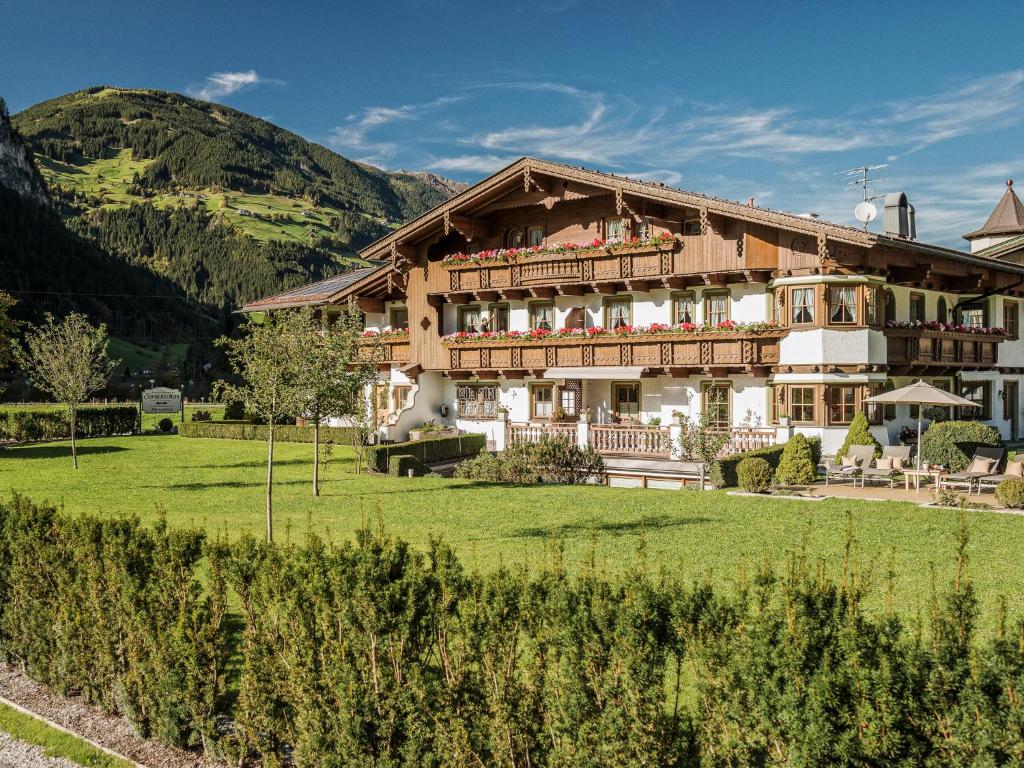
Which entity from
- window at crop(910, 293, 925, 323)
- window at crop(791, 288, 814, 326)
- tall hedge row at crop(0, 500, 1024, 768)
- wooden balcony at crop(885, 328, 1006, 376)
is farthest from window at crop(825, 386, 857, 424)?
tall hedge row at crop(0, 500, 1024, 768)

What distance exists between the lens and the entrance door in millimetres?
33094

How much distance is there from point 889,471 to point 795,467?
2726 mm

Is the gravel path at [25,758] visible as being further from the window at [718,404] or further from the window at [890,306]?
the window at [890,306]

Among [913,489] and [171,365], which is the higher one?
[171,365]

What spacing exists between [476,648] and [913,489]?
1792 cm

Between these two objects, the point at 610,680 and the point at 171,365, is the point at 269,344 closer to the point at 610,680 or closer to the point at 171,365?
the point at 610,680

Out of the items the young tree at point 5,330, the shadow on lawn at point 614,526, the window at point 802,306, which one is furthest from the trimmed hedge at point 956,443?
the young tree at point 5,330

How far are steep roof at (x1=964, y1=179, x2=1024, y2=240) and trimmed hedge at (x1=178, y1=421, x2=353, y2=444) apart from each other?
33172 millimetres

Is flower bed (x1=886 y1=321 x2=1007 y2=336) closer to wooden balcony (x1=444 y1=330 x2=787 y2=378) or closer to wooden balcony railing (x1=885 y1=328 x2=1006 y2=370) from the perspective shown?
wooden balcony railing (x1=885 y1=328 x2=1006 y2=370)

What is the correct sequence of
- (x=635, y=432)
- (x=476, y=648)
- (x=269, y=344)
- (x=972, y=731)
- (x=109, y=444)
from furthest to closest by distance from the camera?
(x=109, y=444), (x=635, y=432), (x=269, y=344), (x=476, y=648), (x=972, y=731)

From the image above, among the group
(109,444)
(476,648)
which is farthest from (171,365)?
(476,648)

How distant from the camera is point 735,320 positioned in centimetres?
2750

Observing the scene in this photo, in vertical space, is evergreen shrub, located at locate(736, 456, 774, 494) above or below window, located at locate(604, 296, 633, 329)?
below

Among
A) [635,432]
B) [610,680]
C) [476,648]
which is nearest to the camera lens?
[610,680]
